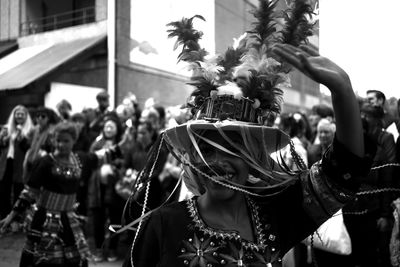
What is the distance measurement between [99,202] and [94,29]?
527cm

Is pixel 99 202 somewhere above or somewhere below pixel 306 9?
below

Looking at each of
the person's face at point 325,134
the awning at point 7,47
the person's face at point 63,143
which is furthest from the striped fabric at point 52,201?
the person's face at point 325,134

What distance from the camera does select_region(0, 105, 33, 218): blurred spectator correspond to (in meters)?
6.64

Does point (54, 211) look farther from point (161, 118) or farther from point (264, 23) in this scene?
point (264, 23)

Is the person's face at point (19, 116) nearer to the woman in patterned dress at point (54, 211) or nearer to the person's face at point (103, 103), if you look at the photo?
the woman in patterned dress at point (54, 211)

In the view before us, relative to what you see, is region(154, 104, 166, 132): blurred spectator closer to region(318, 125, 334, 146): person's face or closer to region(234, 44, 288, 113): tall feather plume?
region(318, 125, 334, 146): person's face

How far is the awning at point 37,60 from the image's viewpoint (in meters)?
4.19

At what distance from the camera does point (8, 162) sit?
23.2 feet

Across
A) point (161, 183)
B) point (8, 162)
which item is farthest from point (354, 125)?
point (8, 162)

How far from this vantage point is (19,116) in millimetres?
6484

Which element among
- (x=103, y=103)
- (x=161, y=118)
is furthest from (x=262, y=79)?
(x=103, y=103)

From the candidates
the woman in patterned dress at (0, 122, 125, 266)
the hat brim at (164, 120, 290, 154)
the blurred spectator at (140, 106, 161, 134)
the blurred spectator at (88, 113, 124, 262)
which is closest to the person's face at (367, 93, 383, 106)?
the hat brim at (164, 120, 290, 154)

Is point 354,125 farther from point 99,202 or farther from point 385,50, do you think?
point 99,202

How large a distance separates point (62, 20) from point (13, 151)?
145 inches
